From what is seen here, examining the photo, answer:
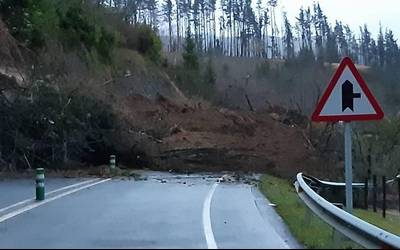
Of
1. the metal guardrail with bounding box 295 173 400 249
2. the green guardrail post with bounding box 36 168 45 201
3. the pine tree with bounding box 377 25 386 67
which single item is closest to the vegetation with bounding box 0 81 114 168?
the green guardrail post with bounding box 36 168 45 201

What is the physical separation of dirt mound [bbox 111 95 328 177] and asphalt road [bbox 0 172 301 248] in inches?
376

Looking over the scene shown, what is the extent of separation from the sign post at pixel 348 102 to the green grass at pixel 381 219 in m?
12.3

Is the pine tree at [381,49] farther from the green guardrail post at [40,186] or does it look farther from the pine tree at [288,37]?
the green guardrail post at [40,186]

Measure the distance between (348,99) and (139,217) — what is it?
6021 mm

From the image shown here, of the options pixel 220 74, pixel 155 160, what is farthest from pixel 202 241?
pixel 220 74

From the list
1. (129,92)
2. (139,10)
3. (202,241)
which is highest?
(139,10)

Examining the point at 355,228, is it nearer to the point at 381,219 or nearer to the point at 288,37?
the point at 381,219

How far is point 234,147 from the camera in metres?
40.7

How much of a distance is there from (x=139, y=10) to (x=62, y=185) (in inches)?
3410

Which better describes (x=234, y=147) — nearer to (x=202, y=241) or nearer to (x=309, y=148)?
(x=309, y=148)

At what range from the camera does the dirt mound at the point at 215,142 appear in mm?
38406

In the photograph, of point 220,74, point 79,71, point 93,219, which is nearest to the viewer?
point 93,219

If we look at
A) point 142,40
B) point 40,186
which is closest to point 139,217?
point 40,186

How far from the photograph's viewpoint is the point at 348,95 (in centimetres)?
1288
